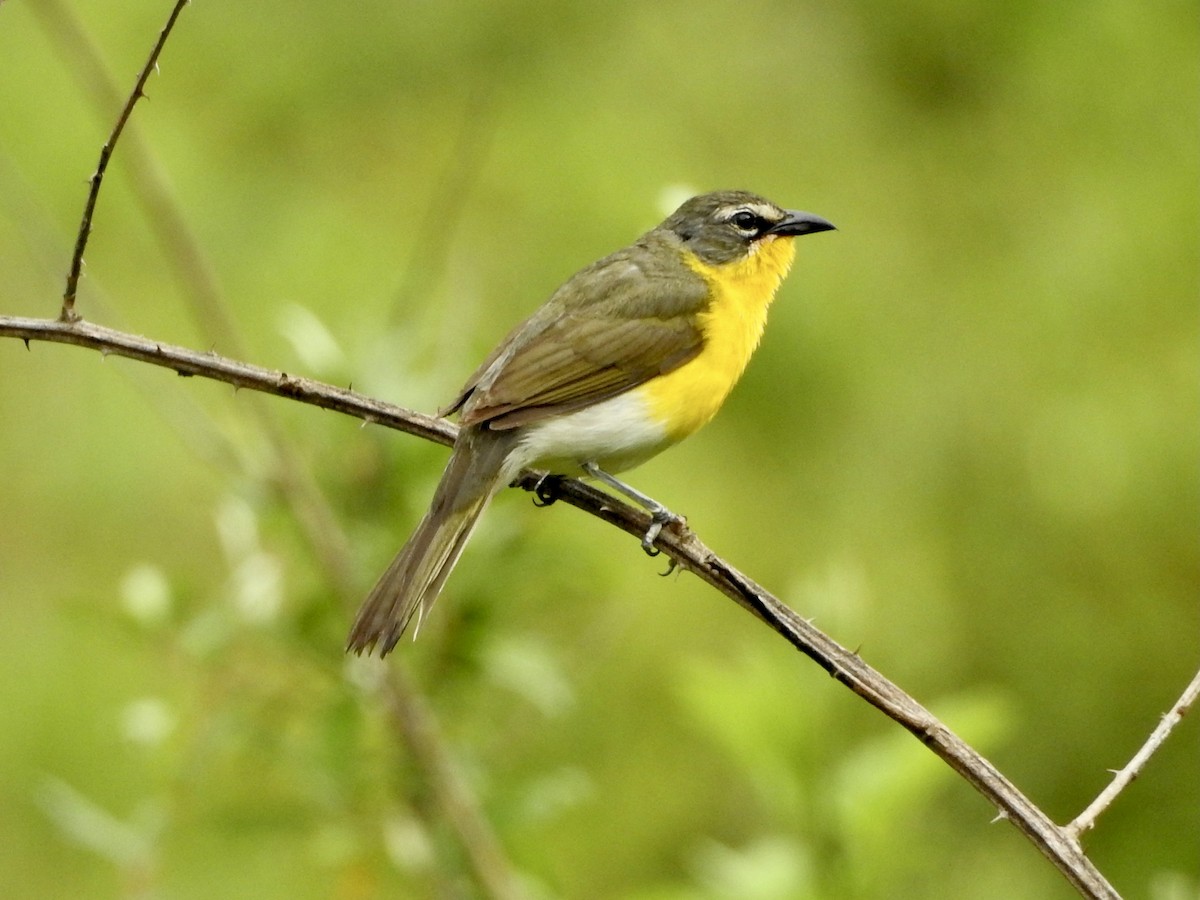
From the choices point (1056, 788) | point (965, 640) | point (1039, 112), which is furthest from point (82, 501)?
point (1039, 112)

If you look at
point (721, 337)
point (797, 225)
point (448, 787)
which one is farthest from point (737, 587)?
point (797, 225)

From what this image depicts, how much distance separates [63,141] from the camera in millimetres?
7527

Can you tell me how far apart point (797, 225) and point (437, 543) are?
68.7 inches

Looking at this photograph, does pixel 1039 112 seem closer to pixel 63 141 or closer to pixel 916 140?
pixel 916 140

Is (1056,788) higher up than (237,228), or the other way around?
(237,228)

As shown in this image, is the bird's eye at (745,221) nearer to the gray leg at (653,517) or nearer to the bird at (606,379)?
the bird at (606,379)

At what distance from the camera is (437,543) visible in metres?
3.48

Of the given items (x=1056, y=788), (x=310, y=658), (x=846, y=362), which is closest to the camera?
(x=310, y=658)

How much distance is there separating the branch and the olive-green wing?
38cm

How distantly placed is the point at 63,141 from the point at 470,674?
4785 millimetres

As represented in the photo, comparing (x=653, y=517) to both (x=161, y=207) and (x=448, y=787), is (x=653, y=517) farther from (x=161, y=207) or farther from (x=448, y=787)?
(x=161, y=207)

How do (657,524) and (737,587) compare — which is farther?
(657,524)

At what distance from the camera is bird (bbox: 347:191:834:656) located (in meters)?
3.47

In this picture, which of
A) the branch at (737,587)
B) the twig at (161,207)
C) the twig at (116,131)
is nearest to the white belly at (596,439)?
the branch at (737,587)
